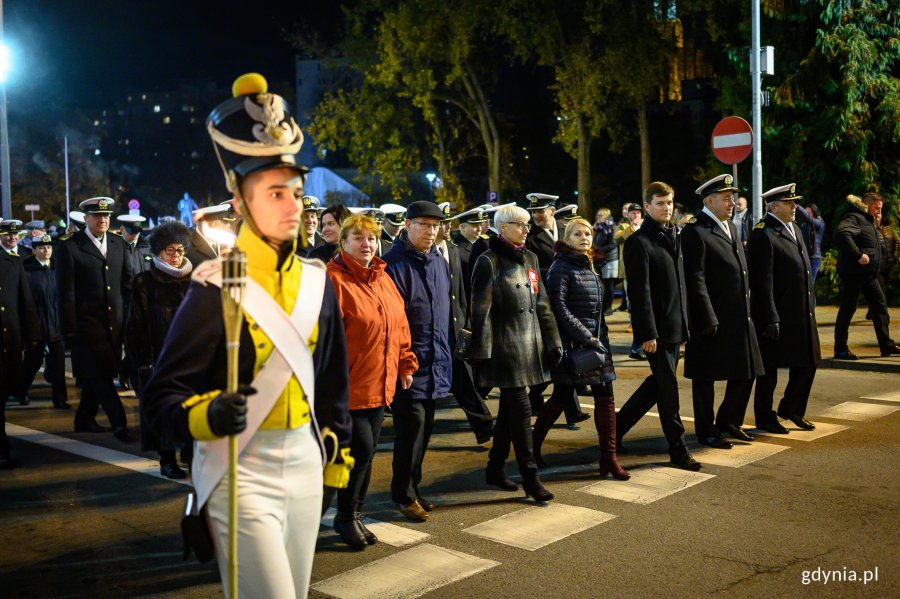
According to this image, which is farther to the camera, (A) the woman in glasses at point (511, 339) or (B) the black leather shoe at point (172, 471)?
(B) the black leather shoe at point (172, 471)

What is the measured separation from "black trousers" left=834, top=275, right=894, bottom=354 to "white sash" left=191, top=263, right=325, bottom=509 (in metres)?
11.0

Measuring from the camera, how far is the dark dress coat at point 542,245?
9688mm

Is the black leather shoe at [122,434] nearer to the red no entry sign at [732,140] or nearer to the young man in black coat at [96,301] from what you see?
the young man in black coat at [96,301]

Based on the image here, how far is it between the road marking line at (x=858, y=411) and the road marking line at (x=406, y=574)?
518cm

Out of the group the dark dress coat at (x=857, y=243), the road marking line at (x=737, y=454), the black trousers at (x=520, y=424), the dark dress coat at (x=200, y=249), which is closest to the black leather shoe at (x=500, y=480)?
the black trousers at (x=520, y=424)

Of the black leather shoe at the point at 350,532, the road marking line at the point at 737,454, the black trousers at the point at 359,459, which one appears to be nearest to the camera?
the black leather shoe at the point at 350,532

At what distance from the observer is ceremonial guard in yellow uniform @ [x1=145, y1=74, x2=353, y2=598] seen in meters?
2.98

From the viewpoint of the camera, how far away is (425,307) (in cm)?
661

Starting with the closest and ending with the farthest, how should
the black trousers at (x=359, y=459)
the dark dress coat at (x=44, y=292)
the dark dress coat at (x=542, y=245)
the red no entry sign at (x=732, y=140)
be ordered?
the black trousers at (x=359, y=459) → the dark dress coat at (x=542, y=245) → the dark dress coat at (x=44, y=292) → the red no entry sign at (x=732, y=140)

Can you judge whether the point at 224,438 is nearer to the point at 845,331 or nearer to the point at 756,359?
the point at 756,359

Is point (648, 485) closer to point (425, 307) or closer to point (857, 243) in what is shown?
point (425, 307)

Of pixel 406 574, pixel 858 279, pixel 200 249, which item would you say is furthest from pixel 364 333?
pixel 858 279

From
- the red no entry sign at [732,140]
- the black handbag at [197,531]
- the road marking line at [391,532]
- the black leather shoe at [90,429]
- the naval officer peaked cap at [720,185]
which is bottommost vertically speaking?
the road marking line at [391,532]

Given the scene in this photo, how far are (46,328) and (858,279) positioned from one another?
10530 mm
